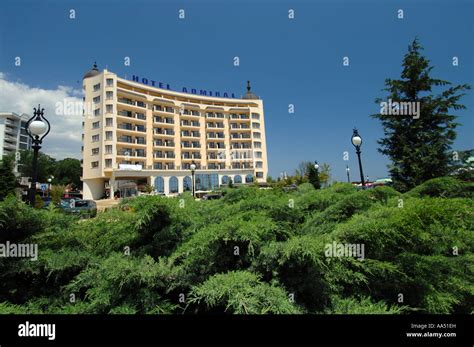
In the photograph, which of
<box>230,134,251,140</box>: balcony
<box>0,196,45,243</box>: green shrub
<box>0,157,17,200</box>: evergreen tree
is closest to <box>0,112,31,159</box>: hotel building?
<box>0,157,17,200</box>: evergreen tree

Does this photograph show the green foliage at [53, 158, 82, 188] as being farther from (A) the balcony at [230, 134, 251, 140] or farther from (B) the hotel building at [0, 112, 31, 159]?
(A) the balcony at [230, 134, 251, 140]

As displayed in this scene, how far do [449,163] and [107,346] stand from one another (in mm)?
14045

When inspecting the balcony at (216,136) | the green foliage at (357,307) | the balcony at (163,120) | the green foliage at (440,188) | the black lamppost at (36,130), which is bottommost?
the green foliage at (357,307)

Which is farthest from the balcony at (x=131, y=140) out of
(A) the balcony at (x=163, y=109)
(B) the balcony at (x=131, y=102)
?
(A) the balcony at (x=163, y=109)

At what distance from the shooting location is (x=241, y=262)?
2139 mm

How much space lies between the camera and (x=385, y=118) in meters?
11.1

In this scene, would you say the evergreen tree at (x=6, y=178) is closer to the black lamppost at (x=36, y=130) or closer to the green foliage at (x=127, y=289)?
the black lamppost at (x=36, y=130)

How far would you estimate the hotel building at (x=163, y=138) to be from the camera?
116ft

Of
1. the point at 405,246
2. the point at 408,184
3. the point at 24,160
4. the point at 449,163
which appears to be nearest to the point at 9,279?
the point at 405,246

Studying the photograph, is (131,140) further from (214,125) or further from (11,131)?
(11,131)

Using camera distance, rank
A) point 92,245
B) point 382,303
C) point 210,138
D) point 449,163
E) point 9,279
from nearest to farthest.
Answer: point 382,303
point 9,279
point 92,245
point 449,163
point 210,138

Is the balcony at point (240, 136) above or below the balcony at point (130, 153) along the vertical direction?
above

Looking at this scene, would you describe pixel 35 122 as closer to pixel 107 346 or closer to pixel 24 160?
pixel 107 346

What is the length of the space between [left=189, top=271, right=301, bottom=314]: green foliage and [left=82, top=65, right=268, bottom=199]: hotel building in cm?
3395
